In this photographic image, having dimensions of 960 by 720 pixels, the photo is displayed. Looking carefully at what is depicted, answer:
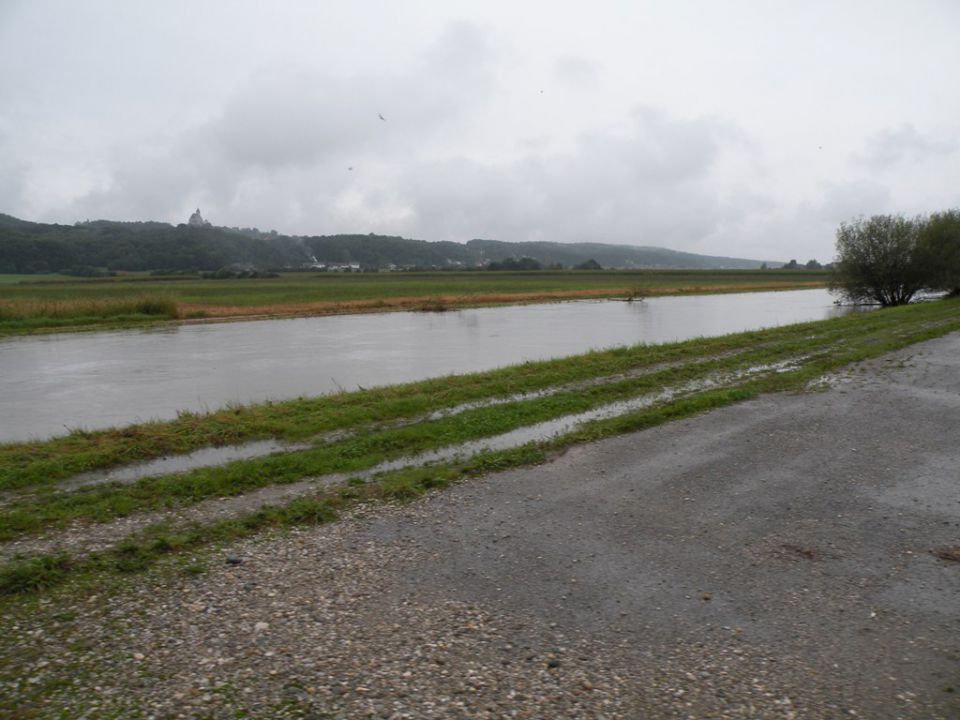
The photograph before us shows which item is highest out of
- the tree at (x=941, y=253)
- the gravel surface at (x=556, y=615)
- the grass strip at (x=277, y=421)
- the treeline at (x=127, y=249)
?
the treeline at (x=127, y=249)

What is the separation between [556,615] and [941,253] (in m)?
53.0

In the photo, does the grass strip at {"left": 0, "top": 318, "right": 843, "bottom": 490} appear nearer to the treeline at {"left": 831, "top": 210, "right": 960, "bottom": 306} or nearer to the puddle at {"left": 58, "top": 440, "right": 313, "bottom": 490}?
the puddle at {"left": 58, "top": 440, "right": 313, "bottom": 490}

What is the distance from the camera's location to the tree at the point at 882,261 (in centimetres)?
4734

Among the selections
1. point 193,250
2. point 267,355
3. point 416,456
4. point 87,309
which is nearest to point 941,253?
point 267,355

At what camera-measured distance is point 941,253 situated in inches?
1853

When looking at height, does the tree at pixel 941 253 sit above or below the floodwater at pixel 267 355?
above

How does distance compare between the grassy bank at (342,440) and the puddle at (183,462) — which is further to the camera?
the puddle at (183,462)

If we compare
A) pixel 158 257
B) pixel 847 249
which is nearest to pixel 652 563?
pixel 847 249

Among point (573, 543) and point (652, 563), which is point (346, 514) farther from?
point (652, 563)

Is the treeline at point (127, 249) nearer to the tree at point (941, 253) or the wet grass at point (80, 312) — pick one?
the wet grass at point (80, 312)

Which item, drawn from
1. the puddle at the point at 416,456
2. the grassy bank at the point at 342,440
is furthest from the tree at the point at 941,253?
the puddle at the point at 416,456

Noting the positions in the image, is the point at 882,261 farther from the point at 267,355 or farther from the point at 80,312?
the point at 80,312

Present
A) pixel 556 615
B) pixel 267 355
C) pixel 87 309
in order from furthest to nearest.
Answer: pixel 87 309 → pixel 267 355 → pixel 556 615

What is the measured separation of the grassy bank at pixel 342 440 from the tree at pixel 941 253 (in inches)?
1280
